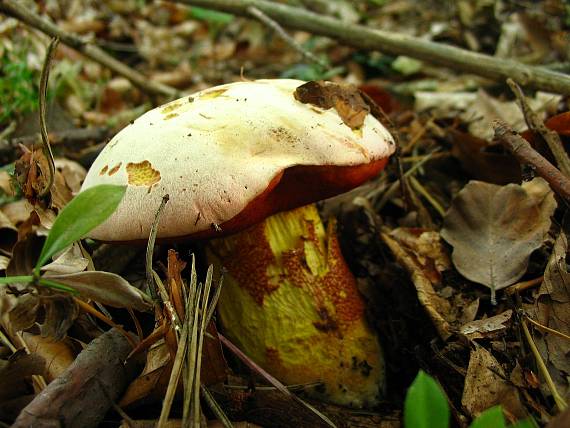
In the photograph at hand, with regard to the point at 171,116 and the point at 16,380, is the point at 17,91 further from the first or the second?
the point at 16,380

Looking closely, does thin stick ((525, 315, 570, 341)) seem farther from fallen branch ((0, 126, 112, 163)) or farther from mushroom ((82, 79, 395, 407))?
fallen branch ((0, 126, 112, 163))

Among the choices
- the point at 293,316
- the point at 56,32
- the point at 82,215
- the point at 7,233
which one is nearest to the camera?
the point at 82,215

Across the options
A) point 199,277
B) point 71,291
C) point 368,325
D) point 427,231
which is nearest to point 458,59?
point 427,231

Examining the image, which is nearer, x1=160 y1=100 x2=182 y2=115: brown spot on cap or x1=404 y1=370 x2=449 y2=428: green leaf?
x1=404 y1=370 x2=449 y2=428: green leaf

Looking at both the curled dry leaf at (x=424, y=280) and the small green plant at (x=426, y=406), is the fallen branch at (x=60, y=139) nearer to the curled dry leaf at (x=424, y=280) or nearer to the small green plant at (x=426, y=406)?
the curled dry leaf at (x=424, y=280)

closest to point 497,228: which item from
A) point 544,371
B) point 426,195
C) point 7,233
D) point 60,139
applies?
point 426,195

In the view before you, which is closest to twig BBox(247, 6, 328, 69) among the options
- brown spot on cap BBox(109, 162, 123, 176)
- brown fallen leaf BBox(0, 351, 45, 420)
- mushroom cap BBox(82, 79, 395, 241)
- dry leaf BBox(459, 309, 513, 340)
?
mushroom cap BBox(82, 79, 395, 241)
